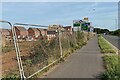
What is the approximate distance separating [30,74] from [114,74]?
9.03ft

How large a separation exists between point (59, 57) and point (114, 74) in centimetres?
622

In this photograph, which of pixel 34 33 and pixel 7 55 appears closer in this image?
pixel 34 33

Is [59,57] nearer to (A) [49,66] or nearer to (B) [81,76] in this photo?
(A) [49,66]

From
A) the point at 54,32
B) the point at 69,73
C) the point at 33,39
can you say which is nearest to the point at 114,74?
the point at 69,73

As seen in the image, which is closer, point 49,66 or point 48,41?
point 49,66

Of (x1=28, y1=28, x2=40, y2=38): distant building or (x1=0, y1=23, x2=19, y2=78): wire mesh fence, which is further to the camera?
(x1=28, y1=28, x2=40, y2=38): distant building

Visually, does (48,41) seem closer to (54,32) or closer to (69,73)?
(54,32)

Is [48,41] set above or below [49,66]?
above

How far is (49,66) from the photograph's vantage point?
1198 cm

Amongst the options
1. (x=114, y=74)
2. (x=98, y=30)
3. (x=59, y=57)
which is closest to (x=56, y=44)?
(x=59, y=57)

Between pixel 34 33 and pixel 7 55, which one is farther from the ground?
pixel 34 33

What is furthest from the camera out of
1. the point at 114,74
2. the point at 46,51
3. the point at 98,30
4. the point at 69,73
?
the point at 98,30

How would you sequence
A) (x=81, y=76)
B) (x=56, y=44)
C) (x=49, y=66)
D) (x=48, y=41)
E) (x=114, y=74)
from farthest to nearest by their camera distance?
(x=56, y=44) → (x=48, y=41) → (x=49, y=66) → (x=81, y=76) → (x=114, y=74)

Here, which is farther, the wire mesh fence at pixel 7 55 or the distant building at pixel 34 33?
the distant building at pixel 34 33
